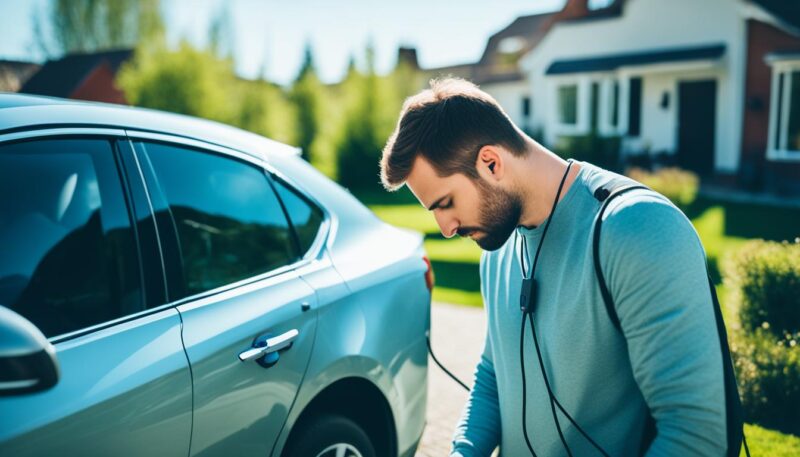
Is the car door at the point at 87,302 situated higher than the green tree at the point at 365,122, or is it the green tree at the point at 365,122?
the car door at the point at 87,302

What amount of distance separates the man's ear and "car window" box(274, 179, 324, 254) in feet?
4.04

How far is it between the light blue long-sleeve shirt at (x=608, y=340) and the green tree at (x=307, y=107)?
25693 millimetres

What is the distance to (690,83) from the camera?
66.2ft

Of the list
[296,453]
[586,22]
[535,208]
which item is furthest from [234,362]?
[586,22]

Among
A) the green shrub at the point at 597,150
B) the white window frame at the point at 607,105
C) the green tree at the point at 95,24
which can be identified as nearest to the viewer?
the green shrub at the point at 597,150

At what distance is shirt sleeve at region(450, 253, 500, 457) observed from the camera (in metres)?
1.89

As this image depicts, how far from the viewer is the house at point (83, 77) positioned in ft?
120

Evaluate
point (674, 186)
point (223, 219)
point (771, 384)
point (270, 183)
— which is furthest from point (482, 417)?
point (674, 186)

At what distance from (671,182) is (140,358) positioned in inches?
518

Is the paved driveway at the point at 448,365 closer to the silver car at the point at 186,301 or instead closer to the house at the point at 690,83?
the silver car at the point at 186,301

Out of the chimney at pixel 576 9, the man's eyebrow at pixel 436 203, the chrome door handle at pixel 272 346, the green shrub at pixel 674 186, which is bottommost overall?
the green shrub at pixel 674 186

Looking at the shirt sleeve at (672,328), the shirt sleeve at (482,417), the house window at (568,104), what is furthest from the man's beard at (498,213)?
the house window at (568,104)

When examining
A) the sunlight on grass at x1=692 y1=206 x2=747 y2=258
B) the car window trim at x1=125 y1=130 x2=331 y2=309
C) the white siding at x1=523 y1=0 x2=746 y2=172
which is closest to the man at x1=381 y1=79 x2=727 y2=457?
the car window trim at x1=125 y1=130 x2=331 y2=309

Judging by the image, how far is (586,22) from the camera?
76.1 feet
